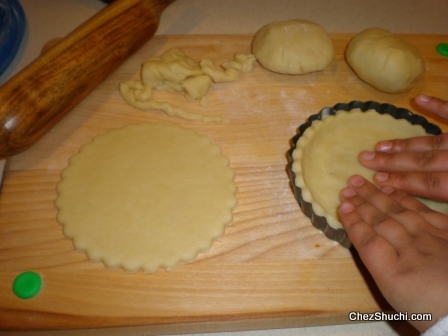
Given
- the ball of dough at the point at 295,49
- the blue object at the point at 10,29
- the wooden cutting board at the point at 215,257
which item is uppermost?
the blue object at the point at 10,29

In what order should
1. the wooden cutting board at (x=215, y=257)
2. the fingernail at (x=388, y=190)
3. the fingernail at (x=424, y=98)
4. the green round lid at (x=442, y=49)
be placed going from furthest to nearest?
the green round lid at (x=442, y=49) < the fingernail at (x=424, y=98) < the fingernail at (x=388, y=190) < the wooden cutting board at (x=215, y=257)

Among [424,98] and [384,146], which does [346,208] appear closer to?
[384,146]

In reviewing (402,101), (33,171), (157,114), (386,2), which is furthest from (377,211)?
(386,2)

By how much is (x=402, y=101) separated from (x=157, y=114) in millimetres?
917

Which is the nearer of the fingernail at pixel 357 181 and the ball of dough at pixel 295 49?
the fingernail at pixel 357 181

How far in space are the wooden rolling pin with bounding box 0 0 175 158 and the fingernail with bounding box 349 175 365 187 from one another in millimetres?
921

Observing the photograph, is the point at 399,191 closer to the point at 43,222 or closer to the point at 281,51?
the point at 281,51

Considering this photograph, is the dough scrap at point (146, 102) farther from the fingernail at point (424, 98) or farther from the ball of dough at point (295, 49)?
the fingernail at point (424, 98)

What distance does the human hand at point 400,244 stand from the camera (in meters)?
0.90

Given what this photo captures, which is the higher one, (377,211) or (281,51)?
(281,51)

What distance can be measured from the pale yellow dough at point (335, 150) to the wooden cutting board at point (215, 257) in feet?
0.31

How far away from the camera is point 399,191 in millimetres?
1162

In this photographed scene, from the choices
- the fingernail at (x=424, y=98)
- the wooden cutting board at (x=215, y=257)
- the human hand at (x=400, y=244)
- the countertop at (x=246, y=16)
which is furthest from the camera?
the countertop at (x=246, y=16)

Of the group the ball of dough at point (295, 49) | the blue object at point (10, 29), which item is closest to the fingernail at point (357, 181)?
the ball of dough at point (295, 49)
